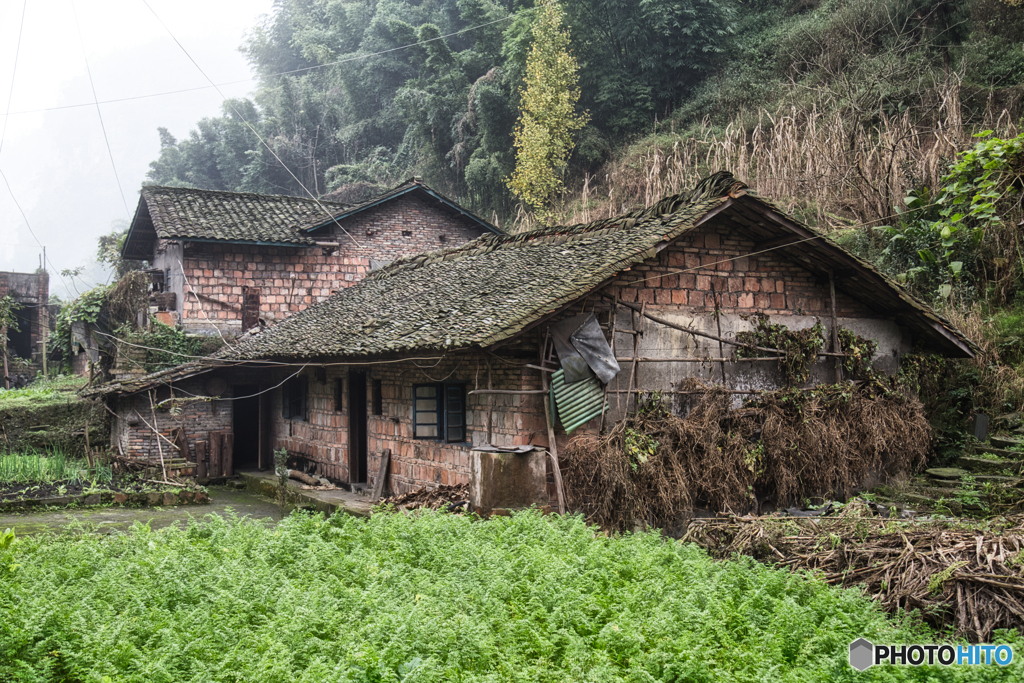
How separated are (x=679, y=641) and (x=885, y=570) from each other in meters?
2.49

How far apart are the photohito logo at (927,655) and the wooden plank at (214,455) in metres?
14.7

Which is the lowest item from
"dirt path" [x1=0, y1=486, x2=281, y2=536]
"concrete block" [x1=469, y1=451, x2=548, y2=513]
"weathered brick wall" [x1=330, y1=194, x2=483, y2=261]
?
"dirt path" [x1=0, y1=486, x2=281, y2=536]

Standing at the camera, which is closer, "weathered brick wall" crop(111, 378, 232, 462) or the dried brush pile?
the dried brush pile

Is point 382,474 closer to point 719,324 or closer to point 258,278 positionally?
point 719,324

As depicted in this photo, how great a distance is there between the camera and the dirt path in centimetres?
1130

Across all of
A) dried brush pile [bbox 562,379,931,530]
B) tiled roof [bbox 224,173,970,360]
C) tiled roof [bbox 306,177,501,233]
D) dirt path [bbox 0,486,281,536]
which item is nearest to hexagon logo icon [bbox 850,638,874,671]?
dried brush pile [bbox 562,379,931,530]

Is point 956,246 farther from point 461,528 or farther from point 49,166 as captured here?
point 49,166

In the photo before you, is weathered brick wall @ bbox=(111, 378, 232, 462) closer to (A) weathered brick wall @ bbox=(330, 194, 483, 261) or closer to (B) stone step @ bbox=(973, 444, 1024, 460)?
(A) weathered brick wall @ bbox=(330, 194, 483, 261)

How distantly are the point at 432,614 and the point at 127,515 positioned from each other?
30.3 ft

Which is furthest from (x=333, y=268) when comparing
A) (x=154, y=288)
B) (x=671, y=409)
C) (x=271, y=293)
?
(x=671, y=409)

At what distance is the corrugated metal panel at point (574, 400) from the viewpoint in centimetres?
958

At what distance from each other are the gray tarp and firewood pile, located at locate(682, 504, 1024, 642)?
244 centimetres

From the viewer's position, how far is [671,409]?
1043 cm

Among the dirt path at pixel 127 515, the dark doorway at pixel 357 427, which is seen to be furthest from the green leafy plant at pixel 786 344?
the dirt path at pixel 127 515
